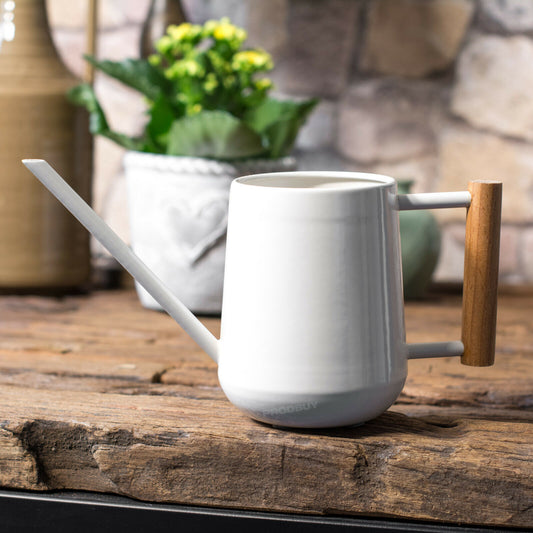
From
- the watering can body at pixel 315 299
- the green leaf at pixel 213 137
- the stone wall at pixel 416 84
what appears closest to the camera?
the watering can body at pixel 315 299

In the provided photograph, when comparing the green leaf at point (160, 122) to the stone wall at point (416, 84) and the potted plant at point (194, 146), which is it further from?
the stone wall at point (416, 84)

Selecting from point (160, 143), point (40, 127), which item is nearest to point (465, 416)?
point (160, 143)

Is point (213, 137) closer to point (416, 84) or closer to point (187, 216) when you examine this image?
point (187, 216)

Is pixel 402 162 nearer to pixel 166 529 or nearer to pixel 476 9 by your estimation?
pixel 476 9

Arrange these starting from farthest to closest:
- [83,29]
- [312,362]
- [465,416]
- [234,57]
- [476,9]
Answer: [83,29] < [476,9] < [234,57] < [465,416] < [312,362]

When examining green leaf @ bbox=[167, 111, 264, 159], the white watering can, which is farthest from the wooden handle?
green leaf @ bbox=[167, 111, 264, 159]

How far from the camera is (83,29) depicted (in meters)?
1.35

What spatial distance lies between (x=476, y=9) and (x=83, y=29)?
0.67 m

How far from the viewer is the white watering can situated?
0.51 m

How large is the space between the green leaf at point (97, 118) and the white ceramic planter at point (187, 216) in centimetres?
2

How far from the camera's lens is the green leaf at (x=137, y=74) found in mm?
937

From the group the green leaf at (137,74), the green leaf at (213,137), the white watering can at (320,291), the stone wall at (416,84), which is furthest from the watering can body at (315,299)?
the stone wall at (416,84)

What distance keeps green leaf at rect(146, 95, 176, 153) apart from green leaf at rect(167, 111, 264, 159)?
0.02 m

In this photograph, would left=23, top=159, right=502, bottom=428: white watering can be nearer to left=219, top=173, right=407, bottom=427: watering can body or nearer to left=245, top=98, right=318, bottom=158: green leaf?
left=219, top=173, right=407, bottom=427: watering can body
